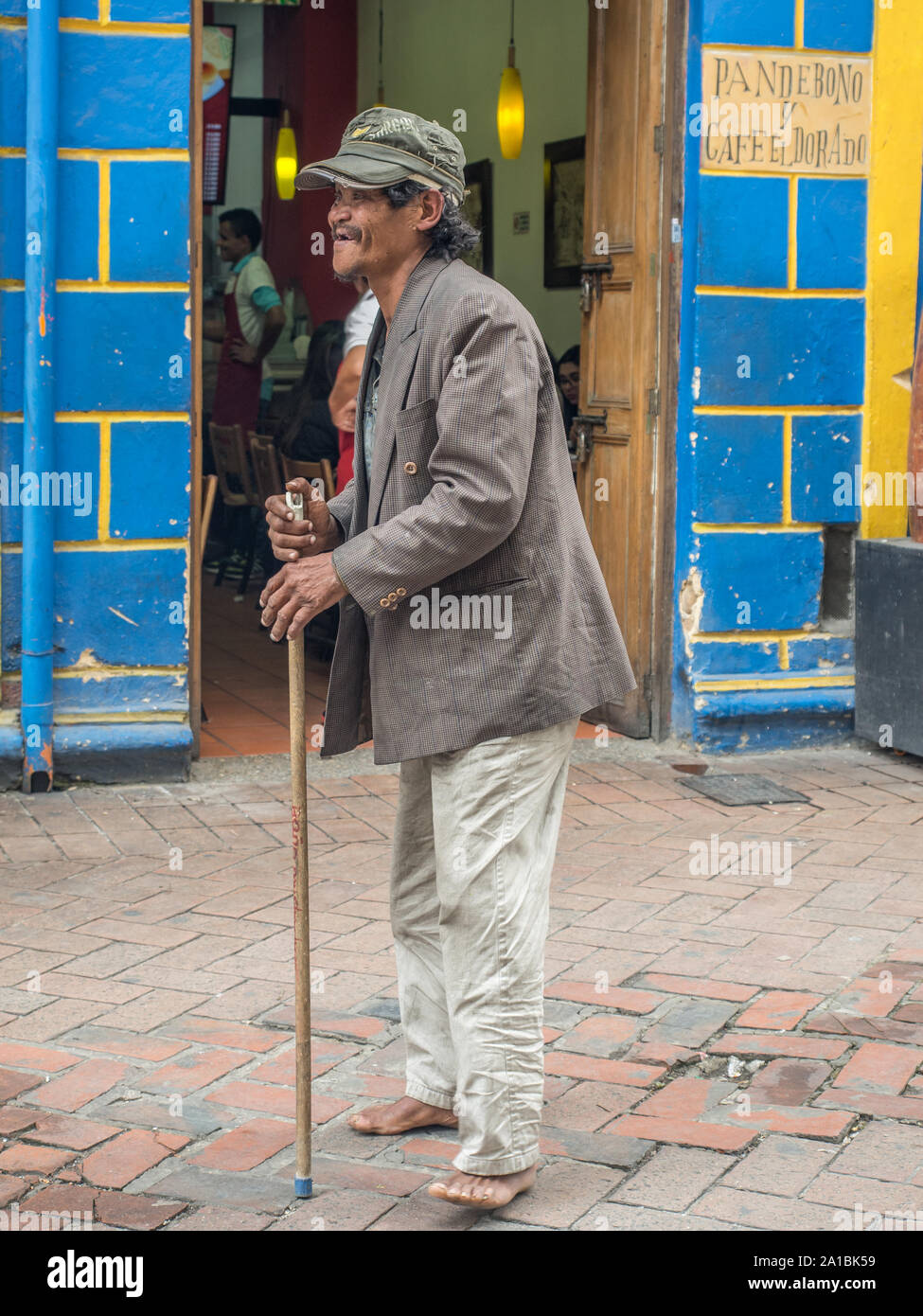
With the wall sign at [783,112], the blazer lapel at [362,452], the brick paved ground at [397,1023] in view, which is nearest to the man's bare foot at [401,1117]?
the brick paved ground at [397,1023]

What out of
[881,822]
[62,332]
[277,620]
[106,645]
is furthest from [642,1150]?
[62,332]

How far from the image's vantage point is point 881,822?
5871mm

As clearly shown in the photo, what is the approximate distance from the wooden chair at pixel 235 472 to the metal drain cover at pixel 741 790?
4040 millimetres

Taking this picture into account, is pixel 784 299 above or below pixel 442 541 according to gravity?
above

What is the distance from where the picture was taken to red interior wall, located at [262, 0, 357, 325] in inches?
535

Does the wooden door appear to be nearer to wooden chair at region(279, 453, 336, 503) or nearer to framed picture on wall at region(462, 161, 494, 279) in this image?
wooden chair at region(279, 453, 336, 503)

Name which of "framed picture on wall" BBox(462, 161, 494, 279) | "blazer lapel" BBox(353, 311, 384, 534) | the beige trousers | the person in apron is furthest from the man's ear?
"framed picture on wall" BBox(462, 161, 494, 279)

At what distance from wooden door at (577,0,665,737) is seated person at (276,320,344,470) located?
1.74m

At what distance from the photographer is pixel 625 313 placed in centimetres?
684

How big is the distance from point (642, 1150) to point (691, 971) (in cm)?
108

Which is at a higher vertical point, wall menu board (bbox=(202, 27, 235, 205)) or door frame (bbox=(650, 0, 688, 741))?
wall menu board (bbox=(202, 27, 235, 205))
